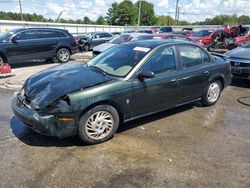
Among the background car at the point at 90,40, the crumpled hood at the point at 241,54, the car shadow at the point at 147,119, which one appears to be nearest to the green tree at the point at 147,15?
the background car at the point at 90,40

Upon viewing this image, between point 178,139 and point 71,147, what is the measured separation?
1.79m

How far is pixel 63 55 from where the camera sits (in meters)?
13.1

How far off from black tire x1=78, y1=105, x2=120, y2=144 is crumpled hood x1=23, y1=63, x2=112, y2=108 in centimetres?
42

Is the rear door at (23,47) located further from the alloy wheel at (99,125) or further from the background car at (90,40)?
the alloy wheel at (99,125)

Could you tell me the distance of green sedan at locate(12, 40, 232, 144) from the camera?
3.86 metres

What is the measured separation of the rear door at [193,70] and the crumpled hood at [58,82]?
5.56 ft

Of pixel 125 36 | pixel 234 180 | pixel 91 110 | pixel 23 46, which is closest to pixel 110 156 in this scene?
pixel 91 110

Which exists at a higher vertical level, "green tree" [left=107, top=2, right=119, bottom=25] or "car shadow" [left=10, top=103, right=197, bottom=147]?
"green tree" [left=107, top=2, right=119, bottom=25]

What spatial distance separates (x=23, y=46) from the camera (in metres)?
11.6

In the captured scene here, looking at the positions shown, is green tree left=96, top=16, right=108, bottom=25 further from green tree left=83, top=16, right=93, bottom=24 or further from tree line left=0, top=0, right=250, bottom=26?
green tree left=83, top=16, right=93, bottom=24

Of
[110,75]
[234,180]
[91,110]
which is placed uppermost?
[110,75]

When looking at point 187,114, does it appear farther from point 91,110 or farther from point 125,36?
point 125,36

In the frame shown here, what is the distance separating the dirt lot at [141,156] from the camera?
129 inches

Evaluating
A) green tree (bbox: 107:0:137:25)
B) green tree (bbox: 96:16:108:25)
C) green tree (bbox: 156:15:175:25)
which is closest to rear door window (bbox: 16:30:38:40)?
green tree (bbox: 107:0:137:25)
